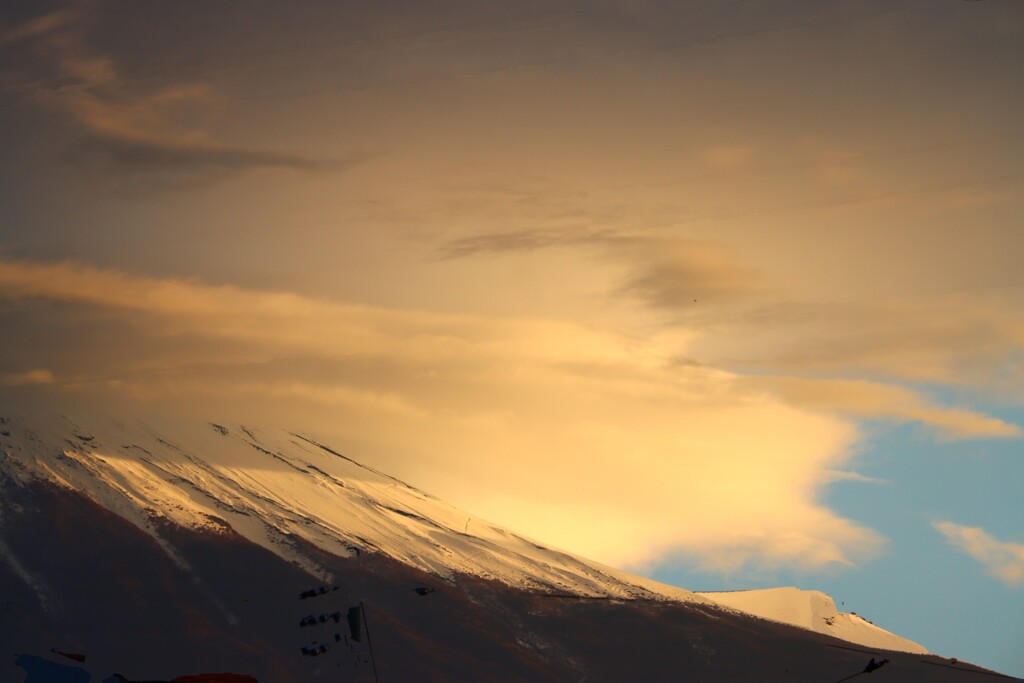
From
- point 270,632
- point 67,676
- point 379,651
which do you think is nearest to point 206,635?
point 270,632

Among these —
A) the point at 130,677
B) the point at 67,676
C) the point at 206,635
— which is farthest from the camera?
the point at 206,635

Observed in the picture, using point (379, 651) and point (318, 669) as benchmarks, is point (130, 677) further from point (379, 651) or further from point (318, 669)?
point (379, 651)

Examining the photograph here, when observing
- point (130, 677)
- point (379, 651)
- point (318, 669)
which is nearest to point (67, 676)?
point (130, 677)

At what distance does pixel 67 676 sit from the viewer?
147375mm

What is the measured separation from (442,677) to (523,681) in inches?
545

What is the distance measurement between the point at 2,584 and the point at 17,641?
73.5 ft

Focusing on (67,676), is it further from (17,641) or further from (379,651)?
(379,651)

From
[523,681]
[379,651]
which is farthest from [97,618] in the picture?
[523,681]

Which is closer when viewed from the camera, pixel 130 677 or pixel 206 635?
pixel 130 677

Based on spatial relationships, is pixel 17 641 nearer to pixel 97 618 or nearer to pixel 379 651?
pixel 97 618

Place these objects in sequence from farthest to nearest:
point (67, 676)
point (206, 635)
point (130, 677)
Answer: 1. point (206, 635)
2. point (130, 677)
3. point (67, 676)

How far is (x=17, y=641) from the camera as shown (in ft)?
591

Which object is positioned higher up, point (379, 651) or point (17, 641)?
point (379, 651)

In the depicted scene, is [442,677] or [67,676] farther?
[442,677]
